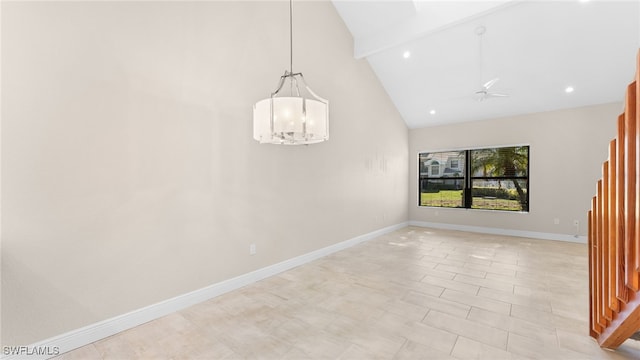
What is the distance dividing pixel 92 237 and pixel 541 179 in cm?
736

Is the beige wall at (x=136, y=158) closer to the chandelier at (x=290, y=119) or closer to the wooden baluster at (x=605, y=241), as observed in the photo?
the chandelier at (x=290, y=119)

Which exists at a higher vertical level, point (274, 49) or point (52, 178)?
point (274, 49)

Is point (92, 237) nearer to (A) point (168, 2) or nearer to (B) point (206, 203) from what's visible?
(B) point (206, 203)

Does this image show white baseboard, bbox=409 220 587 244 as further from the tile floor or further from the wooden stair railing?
the wooden stair railing

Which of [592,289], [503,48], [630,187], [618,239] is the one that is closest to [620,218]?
[618,239]

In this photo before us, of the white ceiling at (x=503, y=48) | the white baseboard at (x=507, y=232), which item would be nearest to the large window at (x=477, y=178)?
the white baseboard at (x=507, y=232)

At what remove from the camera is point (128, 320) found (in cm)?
233

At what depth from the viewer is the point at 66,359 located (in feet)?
6.38

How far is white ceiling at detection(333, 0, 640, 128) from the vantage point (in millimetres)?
3814

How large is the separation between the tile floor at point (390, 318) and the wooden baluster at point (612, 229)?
0.53m

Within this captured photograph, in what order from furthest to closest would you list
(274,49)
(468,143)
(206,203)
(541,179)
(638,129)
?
(468,143) → (541,179) → (274,49) → (206,203) → (638,129)

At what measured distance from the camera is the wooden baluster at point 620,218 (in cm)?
153

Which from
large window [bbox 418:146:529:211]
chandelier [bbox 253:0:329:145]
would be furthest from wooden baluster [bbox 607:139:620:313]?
large window [bbox 418:146:529:211]

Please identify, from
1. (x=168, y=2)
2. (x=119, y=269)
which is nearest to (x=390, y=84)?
(x=168, y=2)
